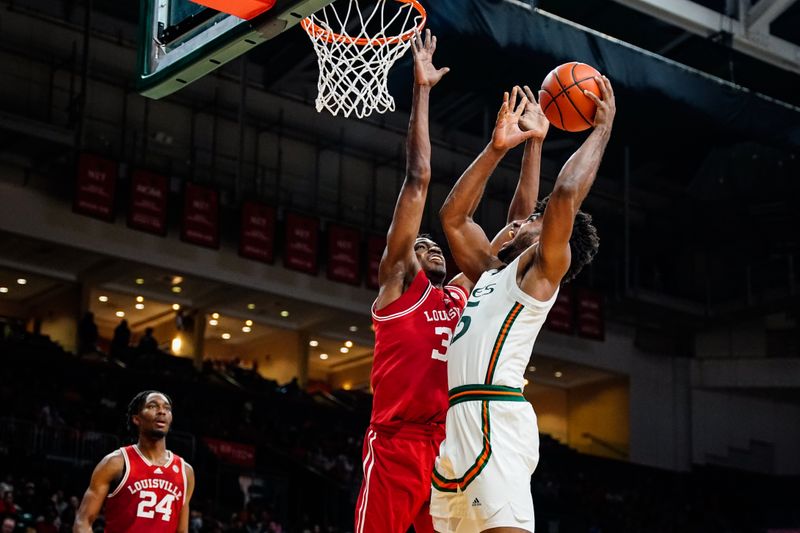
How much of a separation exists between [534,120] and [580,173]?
4.68 feet

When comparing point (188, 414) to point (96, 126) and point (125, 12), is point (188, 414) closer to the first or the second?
point (96, 126)

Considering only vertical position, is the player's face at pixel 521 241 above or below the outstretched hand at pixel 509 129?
below

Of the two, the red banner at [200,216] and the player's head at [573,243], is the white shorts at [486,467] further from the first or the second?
the red banner at [200,216]

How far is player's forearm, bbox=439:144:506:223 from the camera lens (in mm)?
6102

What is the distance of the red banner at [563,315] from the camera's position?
91.0 ft

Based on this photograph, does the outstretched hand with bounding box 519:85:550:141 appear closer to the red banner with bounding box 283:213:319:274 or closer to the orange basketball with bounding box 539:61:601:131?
the orange basketball with bounding box 539:61:601:131

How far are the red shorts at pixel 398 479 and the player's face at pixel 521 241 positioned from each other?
96 cm

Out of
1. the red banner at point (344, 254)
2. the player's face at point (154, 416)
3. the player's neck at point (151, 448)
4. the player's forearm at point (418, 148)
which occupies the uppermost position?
the red banner at point (344, 254)

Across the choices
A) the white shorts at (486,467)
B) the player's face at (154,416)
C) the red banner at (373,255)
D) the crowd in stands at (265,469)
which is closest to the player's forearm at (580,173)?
the white shorts at (486,467)

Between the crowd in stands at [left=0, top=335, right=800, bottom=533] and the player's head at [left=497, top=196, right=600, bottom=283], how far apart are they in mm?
9020

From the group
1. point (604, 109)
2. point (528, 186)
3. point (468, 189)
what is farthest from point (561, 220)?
point (528, 186)

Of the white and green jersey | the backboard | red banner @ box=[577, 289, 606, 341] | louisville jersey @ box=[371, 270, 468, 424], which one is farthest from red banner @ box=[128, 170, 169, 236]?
the white and green jersey

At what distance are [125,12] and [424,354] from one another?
67.1 ft

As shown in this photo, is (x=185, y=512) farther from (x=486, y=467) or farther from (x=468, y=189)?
(x=486, y=467)
